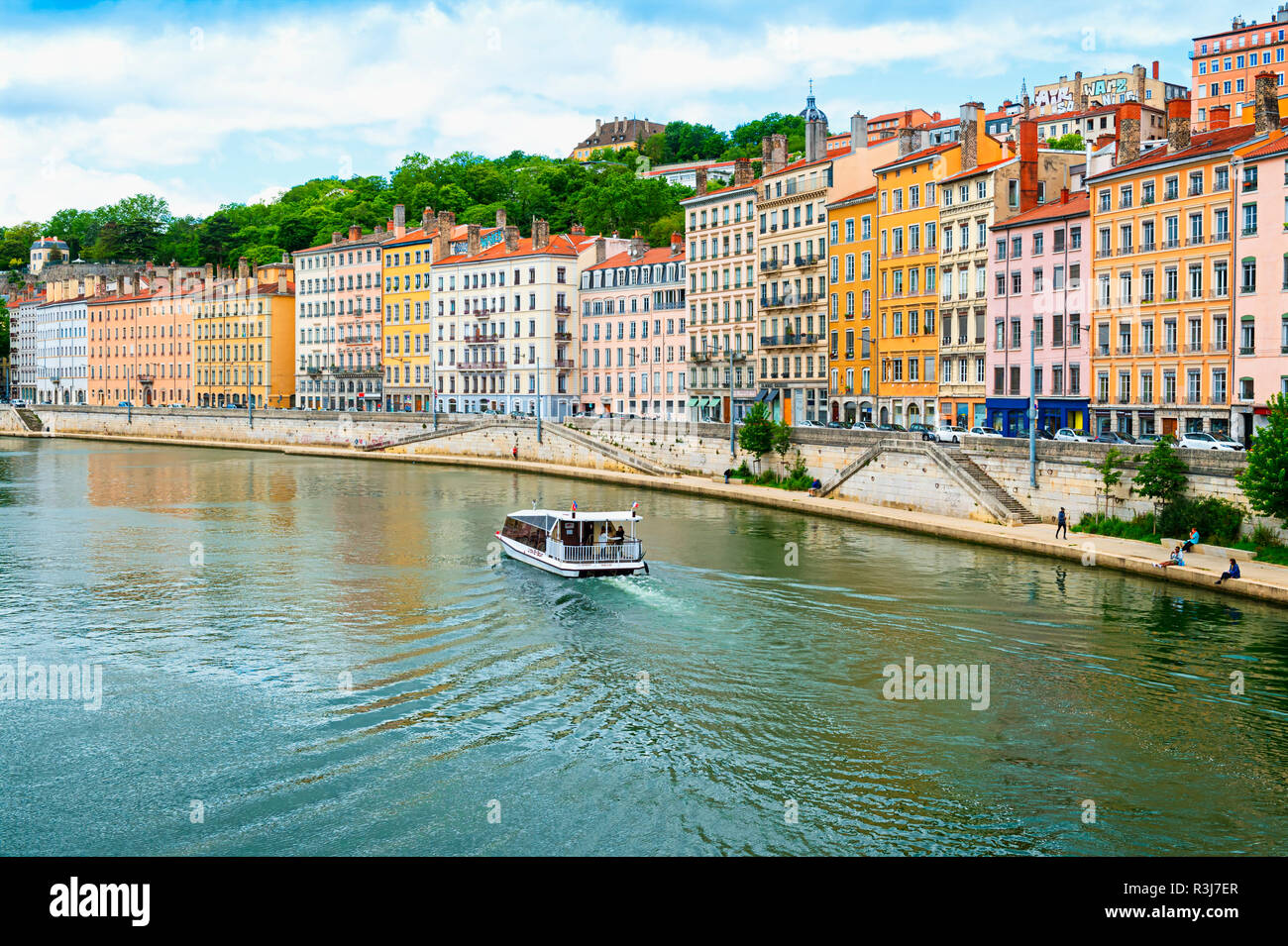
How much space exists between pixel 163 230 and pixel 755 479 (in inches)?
5970

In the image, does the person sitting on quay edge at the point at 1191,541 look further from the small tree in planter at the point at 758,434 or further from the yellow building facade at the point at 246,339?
the yellow building facade at the point at 246,339

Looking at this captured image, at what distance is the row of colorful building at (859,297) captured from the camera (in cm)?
5531

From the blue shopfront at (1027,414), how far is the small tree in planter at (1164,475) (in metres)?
19.0

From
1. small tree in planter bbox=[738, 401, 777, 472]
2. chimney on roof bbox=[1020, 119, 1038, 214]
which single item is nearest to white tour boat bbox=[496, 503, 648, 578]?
small tree in planter bbox=[738, 401, 777, 472]

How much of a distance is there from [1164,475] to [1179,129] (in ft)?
78.0

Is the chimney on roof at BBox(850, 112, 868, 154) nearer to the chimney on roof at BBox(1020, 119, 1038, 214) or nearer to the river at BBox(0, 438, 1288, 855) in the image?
the chimney on roof at BBox(1020, 119, 1038, 214)

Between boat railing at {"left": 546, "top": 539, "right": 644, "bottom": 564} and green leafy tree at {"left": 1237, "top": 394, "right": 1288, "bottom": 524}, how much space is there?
18217mm

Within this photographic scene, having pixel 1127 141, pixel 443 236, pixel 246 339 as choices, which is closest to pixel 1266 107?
pixel 1127 141

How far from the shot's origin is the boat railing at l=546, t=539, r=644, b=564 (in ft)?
131

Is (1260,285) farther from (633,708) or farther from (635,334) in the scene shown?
(635,334)

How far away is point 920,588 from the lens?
37.5 m

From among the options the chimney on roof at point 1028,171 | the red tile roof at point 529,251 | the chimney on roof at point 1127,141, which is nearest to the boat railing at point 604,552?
the chimney on roof at point 1127,141

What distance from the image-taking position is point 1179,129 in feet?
191
